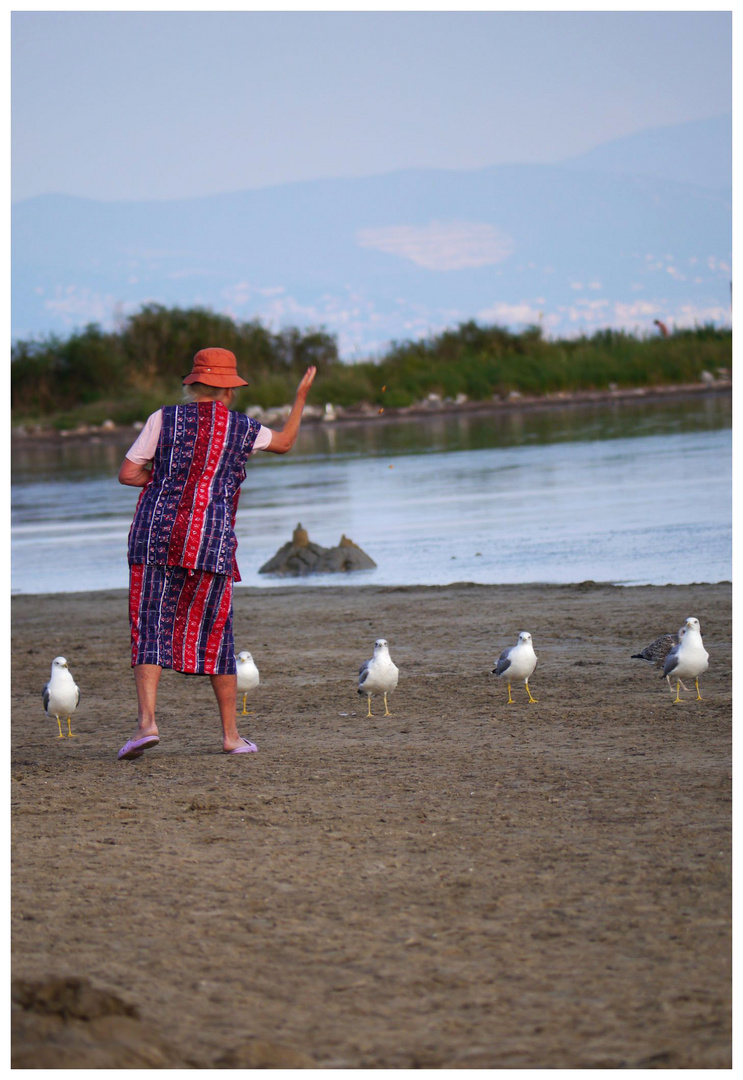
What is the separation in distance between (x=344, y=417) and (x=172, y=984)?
41617 mm

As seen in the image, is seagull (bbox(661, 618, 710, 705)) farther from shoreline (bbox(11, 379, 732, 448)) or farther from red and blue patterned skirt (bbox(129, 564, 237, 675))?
shoreline (bbox(11, 379, 732, 448))

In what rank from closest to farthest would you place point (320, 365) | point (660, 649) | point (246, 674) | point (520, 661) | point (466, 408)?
1. point (520, 661)
2. point (246, 674)
3. point (660, 649)
4. point (466, 408)
5. point (320, 365)

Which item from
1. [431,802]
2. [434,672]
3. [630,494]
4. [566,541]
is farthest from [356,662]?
[630,494]

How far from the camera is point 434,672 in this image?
783 cm

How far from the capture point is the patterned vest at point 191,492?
18.1ft

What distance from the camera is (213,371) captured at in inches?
223

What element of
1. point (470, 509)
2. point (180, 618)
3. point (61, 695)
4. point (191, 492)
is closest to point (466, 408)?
point (470, 509)

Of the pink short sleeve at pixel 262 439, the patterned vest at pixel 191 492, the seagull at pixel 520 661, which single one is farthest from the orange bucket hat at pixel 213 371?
the seagull at pixel 520 661

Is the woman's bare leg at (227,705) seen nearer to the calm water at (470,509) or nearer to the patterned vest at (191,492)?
the patterned vest at (191,492)

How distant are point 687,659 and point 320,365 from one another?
153 ft

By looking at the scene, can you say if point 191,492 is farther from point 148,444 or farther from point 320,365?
point 320,365

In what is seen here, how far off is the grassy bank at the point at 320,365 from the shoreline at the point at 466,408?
0.61 m

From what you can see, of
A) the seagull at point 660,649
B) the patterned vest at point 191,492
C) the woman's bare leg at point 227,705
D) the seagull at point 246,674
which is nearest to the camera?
the patterned vest at point 191,492

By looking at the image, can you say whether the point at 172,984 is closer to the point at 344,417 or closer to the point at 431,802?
the point at 431,802
